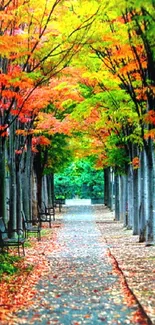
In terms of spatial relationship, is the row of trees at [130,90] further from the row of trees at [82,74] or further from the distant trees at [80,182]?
the distant trees at [80,182]

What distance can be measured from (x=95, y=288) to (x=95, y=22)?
694cm

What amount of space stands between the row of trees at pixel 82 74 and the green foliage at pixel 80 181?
38.4m

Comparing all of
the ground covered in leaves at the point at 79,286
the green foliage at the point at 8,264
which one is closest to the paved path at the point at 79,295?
the ground covered in leaves at the point at 79,286

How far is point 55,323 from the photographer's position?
25.9ft

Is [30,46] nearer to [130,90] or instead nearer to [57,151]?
[130,90]

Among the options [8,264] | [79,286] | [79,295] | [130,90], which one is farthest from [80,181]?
[79,295]

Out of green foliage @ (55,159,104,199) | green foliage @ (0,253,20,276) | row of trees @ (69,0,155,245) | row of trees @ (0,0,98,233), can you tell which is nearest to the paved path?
green foliage @ (0,253,20,276)

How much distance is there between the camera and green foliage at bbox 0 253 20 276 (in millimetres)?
12570

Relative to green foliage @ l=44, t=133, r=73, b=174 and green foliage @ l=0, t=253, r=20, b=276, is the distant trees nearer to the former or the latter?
green foliage @ l=44, t=133, r=73, b=174

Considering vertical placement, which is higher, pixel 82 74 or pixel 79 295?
pixel 82 74

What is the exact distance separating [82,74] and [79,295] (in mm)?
10398

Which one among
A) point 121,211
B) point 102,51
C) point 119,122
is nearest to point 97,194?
point 121,211

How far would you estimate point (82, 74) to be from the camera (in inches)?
746

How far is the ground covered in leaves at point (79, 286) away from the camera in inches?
329
